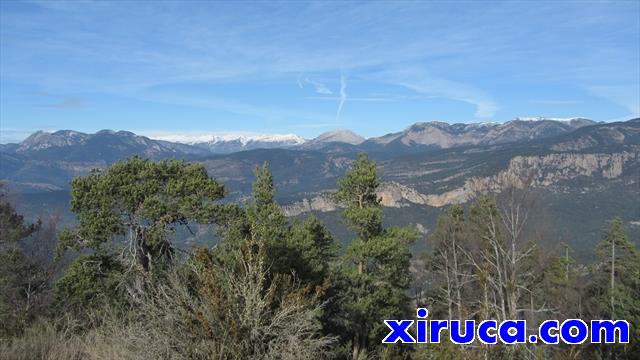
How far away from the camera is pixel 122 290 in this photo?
14.3m

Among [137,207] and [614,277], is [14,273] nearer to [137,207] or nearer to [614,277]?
[137,207]

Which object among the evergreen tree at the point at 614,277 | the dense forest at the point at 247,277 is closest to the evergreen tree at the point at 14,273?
the dense forest at the point at 247,277

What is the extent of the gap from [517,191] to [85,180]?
48.0 feet

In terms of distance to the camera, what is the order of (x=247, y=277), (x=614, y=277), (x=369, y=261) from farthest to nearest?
(x=614, y=277) < (x=369, y=261) < (x=247, y=277)

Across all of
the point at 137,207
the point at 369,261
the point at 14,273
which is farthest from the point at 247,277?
the point at 369,261

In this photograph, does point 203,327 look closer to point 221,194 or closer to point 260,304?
point 260,304

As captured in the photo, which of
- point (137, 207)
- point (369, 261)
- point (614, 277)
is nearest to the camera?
point (137, 207)

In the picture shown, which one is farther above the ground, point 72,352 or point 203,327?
point 203,327

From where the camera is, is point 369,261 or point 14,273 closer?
point 14,273

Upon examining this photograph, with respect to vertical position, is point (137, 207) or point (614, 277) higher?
point (137, 207)

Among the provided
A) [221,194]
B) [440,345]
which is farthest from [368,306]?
[440,345]

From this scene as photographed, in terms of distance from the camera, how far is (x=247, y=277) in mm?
5418

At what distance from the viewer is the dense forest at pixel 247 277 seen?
16.8 feet

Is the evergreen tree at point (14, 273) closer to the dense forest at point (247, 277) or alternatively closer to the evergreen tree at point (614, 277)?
the dense forest at point (247, 277)
